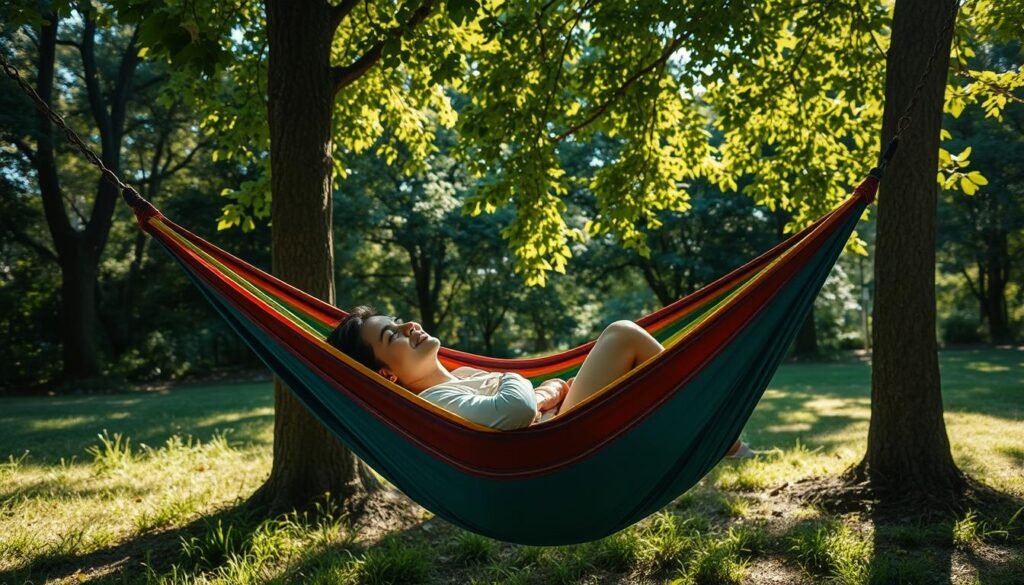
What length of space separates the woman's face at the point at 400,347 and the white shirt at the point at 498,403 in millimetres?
144

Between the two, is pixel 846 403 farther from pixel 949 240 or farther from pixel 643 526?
pixel 949 240

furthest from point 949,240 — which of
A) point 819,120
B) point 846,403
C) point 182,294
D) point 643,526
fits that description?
point 182,294

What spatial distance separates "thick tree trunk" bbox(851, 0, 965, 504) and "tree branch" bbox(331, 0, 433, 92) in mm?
2110

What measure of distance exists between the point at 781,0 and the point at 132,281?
41.9ft

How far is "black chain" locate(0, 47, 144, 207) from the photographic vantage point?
6.37 ft

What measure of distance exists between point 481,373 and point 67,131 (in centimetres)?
153

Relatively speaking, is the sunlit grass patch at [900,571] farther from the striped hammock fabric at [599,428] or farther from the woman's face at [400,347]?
the woman's face at [400,347]

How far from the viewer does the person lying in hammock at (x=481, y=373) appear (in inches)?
71.3

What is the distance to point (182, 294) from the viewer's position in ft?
45.0

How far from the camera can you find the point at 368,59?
3.21m

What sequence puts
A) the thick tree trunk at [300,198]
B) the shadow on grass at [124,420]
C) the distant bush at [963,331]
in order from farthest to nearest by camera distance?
the distant bush at [963,331], the shadow on grass at [124,420], the thick tree trunk at [300,198]

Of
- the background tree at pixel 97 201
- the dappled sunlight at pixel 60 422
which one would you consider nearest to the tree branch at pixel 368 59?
the dappled sunlight at pixel 60 422

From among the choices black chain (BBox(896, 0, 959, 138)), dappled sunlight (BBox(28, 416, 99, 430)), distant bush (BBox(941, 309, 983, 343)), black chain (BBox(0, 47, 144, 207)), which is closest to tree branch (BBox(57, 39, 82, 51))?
dappled sunlight (BBox(28, 416, 99, 430))

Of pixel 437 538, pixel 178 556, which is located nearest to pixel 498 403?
pixel 437 538
